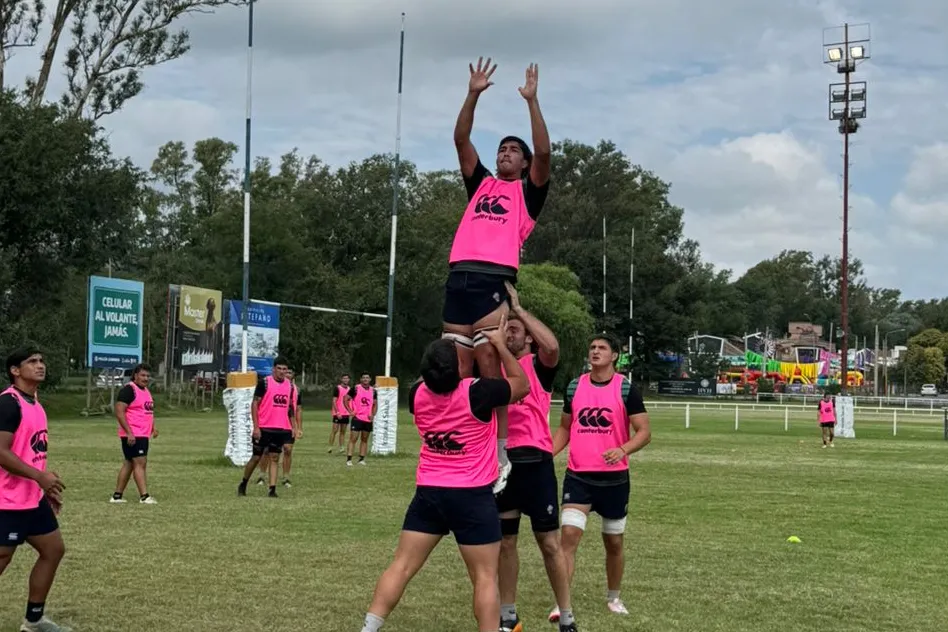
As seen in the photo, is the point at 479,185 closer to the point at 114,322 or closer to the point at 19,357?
the point at 19,357

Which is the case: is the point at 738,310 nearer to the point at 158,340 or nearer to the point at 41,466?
the point at 158,340

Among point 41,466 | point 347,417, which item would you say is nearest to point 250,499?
point 41,466

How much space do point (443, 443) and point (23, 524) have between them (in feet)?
10.1

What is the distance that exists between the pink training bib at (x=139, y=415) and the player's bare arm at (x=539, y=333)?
30.2 feet

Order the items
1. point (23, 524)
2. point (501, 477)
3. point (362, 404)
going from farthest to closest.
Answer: point (362, 404) < point (23, 524) < point (501, 477)

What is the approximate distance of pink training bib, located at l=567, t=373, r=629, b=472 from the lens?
8523 mm

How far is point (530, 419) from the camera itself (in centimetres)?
781

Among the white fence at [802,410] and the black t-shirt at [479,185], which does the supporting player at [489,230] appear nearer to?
the black t-shirt at [479,185]

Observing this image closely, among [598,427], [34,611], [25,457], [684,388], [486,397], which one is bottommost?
[684,388]

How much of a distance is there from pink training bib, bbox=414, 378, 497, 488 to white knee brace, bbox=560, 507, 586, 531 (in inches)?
83.6

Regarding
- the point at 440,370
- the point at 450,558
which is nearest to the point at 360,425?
the point at 450,558

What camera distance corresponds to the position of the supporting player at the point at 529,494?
25.1ft

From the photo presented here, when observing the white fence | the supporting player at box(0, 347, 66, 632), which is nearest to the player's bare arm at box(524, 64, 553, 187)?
the supporting player at box(0, 347, 66, 632)

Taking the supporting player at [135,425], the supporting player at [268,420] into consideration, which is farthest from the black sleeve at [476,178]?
the supporting player at [268,420]
